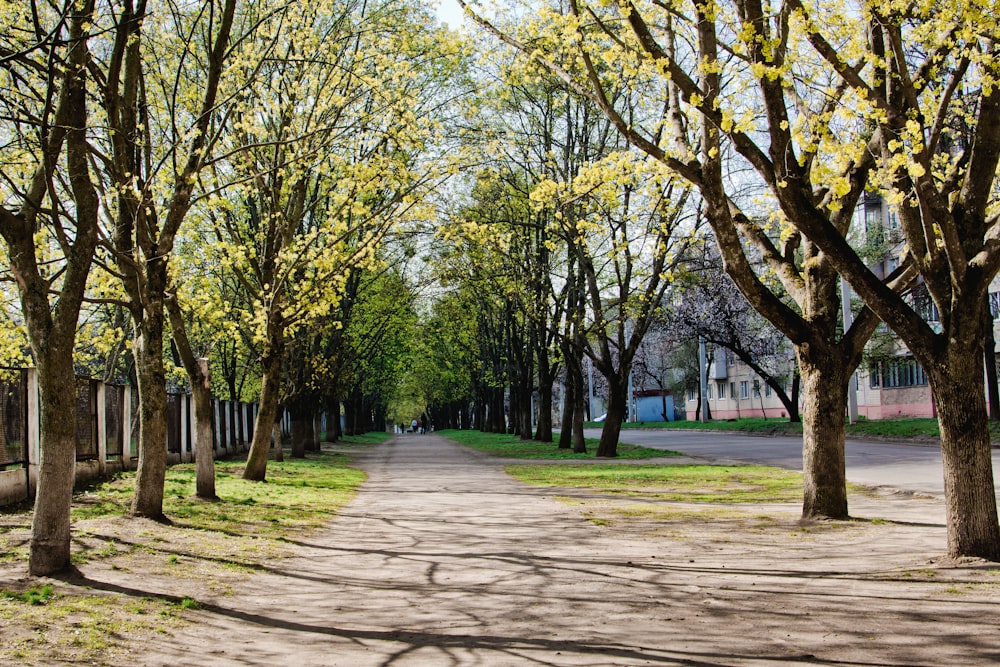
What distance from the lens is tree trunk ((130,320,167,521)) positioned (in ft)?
36.0

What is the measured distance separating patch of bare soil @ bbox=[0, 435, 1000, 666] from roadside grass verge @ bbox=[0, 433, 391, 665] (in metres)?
0.04

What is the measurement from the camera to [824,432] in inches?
405

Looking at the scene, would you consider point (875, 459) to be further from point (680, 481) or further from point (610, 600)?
point (610, 600)

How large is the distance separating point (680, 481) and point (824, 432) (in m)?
8.08

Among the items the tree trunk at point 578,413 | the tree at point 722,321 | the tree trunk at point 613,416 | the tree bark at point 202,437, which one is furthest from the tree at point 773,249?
the tree at point 722,321

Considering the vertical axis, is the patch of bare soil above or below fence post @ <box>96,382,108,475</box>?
below

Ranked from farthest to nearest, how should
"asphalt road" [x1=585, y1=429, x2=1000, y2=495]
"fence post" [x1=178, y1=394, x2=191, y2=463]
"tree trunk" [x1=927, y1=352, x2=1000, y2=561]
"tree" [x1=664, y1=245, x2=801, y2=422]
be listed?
"tree" [x1=664, y1=245, x2=801, y2=422]
"fence post" [x1=178, y1=394, x2=191, y2=463]
"asphalt road" [x1=585, y1=429, x2=1000, y2=495]
"tree trunk" [x1=927, y1=352, x2=1000, y2=561]

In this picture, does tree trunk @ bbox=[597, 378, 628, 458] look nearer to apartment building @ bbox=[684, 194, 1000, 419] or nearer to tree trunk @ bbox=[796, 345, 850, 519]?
apartment building @ bbox=[684, 194, 1000, 419]

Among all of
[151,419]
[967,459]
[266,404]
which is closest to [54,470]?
[151,419]

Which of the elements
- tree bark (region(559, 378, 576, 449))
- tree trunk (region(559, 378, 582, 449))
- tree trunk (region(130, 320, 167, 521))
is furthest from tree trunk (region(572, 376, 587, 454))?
tree trunk (region(130, 320, 167, 521))

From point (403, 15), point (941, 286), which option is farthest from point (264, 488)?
point (941, 286)

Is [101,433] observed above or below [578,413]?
above

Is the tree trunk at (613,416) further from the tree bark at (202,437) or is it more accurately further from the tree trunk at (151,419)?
the tree trunk at (151,419)

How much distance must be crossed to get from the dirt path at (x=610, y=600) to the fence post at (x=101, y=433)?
288 inches
